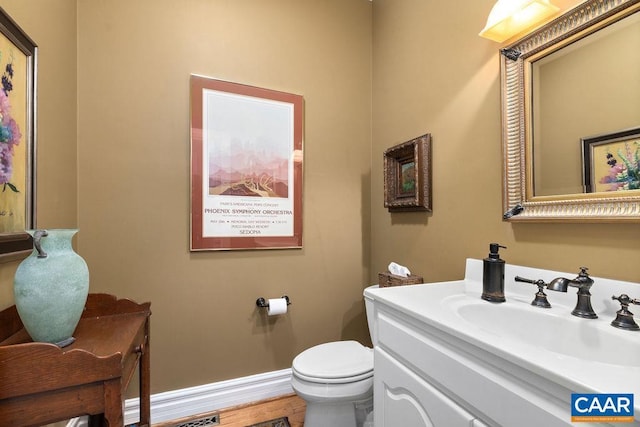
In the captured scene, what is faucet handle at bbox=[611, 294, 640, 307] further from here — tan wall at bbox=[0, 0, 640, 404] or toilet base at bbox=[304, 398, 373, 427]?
toilet base at bbox=[304, 398, 373, 427]

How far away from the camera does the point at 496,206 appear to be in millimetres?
1171

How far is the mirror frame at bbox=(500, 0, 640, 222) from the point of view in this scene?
82 cm

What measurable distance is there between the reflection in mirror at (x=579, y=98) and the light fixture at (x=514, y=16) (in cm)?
14

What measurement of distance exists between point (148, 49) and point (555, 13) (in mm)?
1839

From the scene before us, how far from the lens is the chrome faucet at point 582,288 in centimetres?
80

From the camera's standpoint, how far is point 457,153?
1346 millimetres

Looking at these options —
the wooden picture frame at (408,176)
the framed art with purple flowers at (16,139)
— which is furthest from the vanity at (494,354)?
the framed art with purple flowers at (16,139)

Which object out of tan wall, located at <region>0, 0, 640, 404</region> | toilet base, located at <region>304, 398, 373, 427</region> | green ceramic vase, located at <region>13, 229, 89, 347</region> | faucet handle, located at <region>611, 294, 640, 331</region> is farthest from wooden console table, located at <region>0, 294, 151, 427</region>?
faucet handle, located at <region>611, 294, 640, 331</region>

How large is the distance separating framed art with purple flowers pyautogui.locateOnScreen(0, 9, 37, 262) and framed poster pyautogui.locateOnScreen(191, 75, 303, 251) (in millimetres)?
685

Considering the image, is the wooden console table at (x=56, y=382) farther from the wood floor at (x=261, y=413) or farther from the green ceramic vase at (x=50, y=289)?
the wood floor at (x=261, y=413)

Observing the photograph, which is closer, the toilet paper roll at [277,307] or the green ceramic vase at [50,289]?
the green ceramic vase at [50,289]

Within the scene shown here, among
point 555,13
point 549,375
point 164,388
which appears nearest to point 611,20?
point 555,13

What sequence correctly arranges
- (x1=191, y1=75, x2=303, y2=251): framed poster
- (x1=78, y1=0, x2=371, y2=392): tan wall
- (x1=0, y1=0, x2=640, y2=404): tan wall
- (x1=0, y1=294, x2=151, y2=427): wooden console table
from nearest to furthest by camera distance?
(x1=0, y1=294, x2=151, y2=427): wooden console table, (x1=0, y1=0, x2=640, y2=404): tan wall, (x1=78, y1=0, x2=371, y2=392): tan wall, (x1=191, y1=75, x2=303, y2=251): framed poster

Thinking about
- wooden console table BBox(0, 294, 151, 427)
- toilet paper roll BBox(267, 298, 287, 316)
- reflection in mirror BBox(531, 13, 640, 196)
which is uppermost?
reflection in mirror BBox(531, 13, 640, 196)
